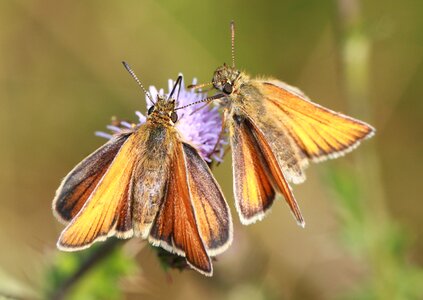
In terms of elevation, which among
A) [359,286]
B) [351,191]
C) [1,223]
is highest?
[1,223]

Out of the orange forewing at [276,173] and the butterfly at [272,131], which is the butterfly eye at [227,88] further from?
the orange forewing at [276,173]

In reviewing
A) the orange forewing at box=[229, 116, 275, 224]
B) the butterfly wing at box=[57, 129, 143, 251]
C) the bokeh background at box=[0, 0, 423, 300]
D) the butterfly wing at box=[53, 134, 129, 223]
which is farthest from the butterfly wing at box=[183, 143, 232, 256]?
the bokeh background at box=[0, 0, 423, 300]

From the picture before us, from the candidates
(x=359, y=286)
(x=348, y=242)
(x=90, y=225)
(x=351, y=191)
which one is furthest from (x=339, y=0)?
(x=90, y=225)

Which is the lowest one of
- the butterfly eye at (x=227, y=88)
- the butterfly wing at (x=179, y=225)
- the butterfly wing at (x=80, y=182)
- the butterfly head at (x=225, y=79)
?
the butterfly wing at (x=179, y=225)

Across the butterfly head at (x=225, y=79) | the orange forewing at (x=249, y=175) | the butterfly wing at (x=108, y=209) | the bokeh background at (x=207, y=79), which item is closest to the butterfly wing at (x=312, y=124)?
the butterfly head at (x=225, y=79)

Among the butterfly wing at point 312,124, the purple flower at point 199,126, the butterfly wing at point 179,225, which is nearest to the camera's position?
the butterfly wing at point 179,225

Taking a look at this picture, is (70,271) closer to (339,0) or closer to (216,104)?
(216,104)
